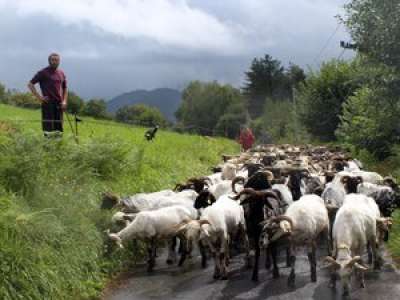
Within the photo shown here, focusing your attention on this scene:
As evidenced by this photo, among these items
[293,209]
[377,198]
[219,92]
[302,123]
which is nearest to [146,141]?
[377,198]

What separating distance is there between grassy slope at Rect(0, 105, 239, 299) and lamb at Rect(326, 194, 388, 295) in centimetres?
416

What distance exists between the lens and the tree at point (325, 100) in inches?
1720

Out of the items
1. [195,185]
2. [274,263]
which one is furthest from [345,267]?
[195,185]

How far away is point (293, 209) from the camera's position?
456 inches

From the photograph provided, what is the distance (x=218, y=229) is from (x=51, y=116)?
21.6 ft

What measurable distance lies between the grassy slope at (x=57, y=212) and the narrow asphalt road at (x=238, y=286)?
68cm

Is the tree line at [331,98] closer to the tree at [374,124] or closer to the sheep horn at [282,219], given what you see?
the tree at [374,124]

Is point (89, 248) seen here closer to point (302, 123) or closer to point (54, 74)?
point (54, 74)

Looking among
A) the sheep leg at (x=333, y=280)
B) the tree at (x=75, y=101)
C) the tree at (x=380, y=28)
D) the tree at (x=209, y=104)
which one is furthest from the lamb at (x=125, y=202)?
the tree at (x=209, y=104)

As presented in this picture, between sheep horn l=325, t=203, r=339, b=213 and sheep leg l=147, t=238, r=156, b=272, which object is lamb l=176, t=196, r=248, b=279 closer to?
sheep leg l=147, t=238, r=156, b=272

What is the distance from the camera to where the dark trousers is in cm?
1595

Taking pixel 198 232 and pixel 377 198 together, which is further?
pixel 377 198

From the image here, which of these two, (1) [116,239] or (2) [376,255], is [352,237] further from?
(1) [116,239]

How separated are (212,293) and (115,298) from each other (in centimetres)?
168
